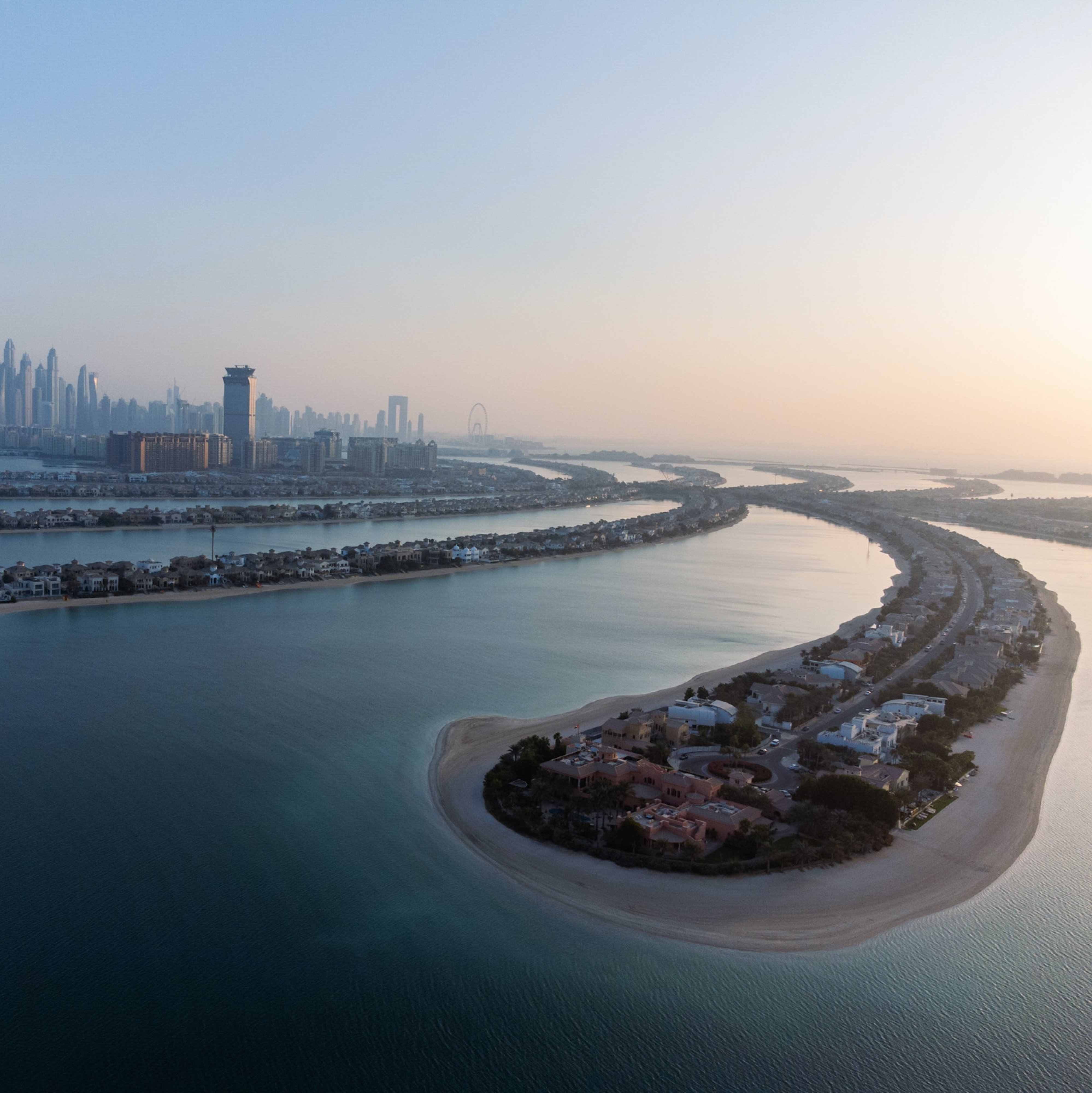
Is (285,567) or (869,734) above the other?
(285,567)

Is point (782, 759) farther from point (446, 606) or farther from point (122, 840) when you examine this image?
point (446, 606)

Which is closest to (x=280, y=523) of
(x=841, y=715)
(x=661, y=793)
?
(x=841, y=715)

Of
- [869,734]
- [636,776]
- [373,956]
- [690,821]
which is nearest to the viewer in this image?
[373,956]

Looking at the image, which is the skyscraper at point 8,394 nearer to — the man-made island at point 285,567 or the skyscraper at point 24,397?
the skyscraper at point 24,397

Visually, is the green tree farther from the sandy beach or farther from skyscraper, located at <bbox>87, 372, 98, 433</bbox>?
skyscraper, located at <bbox>87, 372, 98, 433</bbox>

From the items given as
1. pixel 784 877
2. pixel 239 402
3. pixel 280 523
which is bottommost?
pixel 784 877

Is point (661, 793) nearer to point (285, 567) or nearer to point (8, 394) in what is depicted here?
point (285, 567)

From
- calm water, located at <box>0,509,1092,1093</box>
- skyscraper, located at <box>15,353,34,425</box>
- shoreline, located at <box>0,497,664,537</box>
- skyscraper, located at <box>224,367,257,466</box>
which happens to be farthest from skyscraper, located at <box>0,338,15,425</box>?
calm water, located at <box>0,509,1092,1093</box>
